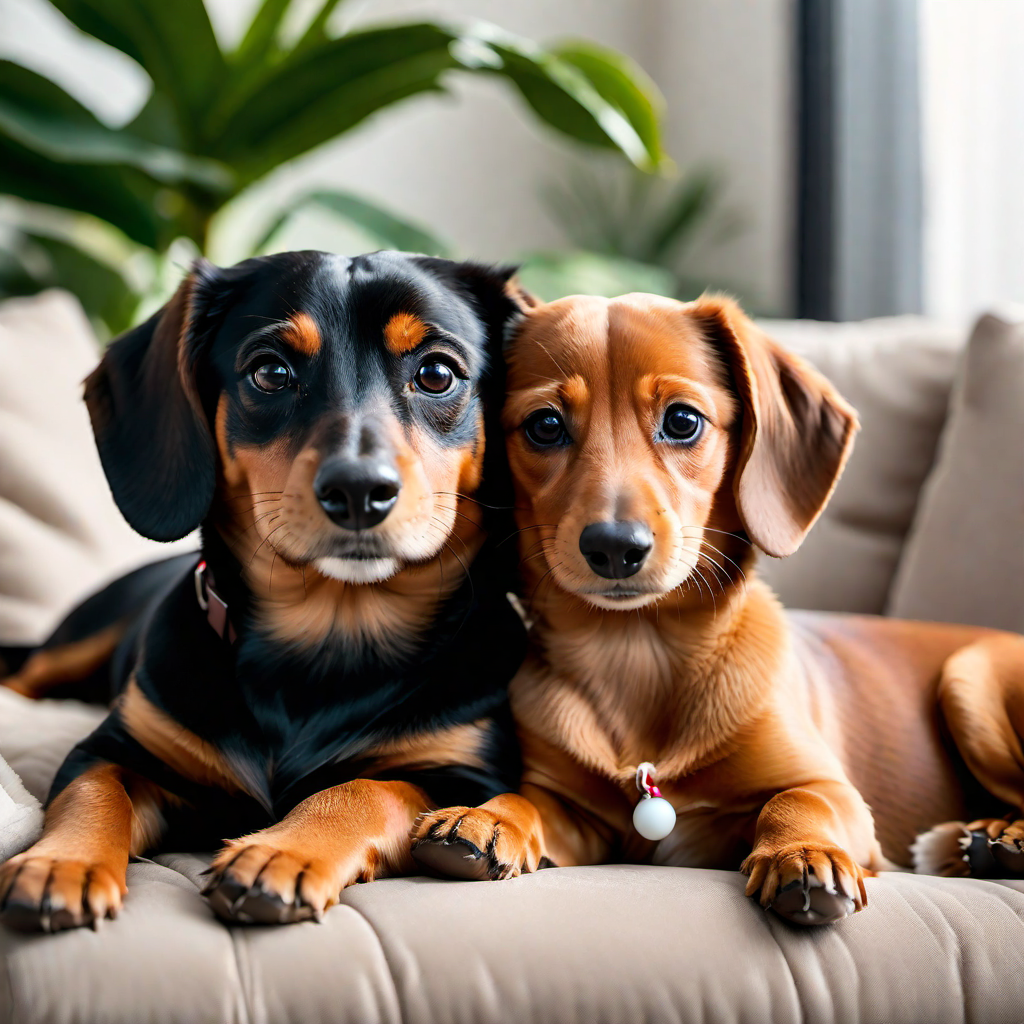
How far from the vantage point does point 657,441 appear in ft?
4.23

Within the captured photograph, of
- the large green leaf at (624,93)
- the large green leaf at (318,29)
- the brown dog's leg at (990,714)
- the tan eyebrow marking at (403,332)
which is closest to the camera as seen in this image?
the tan eyebrow marking at (403,332)

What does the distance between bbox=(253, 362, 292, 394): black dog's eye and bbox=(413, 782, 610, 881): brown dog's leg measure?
0.54 meters

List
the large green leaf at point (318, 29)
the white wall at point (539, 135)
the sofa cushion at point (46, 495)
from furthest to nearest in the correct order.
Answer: the white wall at point (539, 135), the large green leaf at point (318, 29), the sofa cushion at point (46, 495)

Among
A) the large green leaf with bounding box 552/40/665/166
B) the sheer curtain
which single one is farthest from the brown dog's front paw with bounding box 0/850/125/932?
the sheer curtain

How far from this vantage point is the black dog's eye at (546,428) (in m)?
1.31

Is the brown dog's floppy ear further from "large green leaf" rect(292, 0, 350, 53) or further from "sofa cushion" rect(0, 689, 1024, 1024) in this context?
"large green leaf" rect(292, 0, 350, 53)

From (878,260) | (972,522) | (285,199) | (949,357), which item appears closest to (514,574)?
(972,522)

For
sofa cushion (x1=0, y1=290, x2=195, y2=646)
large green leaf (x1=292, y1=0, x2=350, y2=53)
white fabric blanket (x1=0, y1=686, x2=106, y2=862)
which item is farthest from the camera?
large green leaf (x1=292, y1=0, x2=350, y2=53)

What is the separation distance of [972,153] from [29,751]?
9.98ft

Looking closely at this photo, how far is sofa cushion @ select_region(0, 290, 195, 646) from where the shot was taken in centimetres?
201

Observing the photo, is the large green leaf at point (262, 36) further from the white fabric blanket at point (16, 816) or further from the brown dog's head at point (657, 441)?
the white fabric blanket at point (16, 816)

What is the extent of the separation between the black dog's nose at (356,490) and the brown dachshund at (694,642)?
215mm

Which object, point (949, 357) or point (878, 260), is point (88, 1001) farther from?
point (878, 260)

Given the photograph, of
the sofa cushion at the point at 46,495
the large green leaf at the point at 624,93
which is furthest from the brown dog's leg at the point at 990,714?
the large green leaf at the point at 624,93
